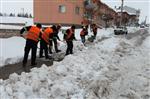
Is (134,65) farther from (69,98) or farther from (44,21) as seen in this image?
(44,21)

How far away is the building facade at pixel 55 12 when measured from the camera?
54.0 metres

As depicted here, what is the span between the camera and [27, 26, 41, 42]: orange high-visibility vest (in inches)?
571

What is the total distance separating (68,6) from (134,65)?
38688 millimetres

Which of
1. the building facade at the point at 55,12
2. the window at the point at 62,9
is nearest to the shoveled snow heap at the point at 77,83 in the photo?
the building facade at the point at 55,12

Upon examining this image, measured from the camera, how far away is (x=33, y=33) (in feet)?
47.7

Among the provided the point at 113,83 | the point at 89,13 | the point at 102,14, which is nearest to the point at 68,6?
the point at 89,13

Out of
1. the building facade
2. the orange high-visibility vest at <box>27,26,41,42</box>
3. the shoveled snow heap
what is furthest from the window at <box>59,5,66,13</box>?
the shoveled snow heap

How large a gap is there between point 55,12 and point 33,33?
3984 cm

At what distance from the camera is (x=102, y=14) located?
8112 cm

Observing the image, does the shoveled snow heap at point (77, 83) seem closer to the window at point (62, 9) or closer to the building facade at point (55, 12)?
the building facade at point (55, 12)

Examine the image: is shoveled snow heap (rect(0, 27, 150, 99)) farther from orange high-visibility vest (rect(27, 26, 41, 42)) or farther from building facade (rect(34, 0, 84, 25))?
building facade (rect(34, 0, 84, 25))

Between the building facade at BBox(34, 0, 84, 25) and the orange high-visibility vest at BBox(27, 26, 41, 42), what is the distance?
39072 millimetres

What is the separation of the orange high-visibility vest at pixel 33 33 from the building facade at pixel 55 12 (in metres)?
39.1

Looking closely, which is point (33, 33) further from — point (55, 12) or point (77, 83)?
point (55, 12)
